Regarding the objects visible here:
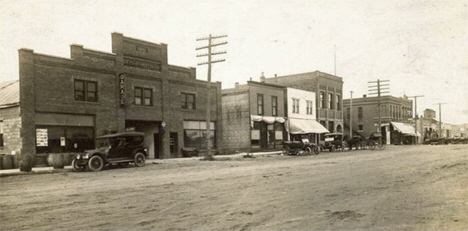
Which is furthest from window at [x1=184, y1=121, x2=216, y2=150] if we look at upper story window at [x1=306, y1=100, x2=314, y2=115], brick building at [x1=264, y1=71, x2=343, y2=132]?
brick building at [x1=264, y1=71, x2=343, y2=132]

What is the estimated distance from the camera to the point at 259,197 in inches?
381

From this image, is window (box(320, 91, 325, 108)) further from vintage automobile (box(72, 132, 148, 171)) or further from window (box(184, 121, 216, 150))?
vintage automobile (box(72, 132, 148, 171))

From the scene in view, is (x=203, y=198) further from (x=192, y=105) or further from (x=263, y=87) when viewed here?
(x=263, y=87)

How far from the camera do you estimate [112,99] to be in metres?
26.0

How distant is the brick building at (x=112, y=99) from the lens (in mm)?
22016

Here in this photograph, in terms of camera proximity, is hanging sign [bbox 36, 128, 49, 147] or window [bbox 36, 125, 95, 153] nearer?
hanging sign [bbox 36, 128, 49, 147]

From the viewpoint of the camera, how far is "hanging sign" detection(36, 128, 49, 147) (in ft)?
71.9

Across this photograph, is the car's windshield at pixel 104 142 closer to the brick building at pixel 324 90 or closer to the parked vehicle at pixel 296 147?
the parked vehicle at pixel 296 147

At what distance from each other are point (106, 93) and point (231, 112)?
14.2 metres

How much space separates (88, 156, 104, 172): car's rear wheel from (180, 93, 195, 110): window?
12.6 metres

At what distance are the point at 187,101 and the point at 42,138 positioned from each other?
12.1 metres

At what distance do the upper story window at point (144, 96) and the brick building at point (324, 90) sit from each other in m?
24.3

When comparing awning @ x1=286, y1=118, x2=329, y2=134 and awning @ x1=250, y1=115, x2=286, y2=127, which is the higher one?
awning @ x1=250, y1=115, x2=286, y2=127

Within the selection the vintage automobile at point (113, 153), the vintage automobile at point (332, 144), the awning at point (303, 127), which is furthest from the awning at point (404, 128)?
the vintage automobile at point (113, 153)
